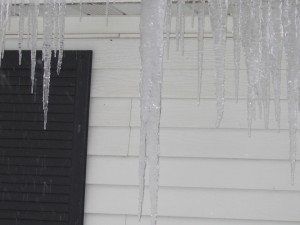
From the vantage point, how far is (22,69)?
4.27 metres

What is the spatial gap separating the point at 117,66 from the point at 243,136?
885 mm

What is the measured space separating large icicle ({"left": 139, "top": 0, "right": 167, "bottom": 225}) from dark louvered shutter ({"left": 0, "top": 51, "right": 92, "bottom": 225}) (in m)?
1.52

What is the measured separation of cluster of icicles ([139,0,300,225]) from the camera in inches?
Answer: 102

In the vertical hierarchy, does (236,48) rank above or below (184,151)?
above

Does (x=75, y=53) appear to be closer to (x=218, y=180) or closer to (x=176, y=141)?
(x=176, y=141)

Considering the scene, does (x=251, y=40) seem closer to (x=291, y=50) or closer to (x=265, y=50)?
(x=265, y=50)

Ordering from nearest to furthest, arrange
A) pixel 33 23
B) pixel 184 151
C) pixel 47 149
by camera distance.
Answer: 1. pixel 33 23
2. pixel 184 151
3. pixel 47 149

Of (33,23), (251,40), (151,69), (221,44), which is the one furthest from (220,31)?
(33,23)

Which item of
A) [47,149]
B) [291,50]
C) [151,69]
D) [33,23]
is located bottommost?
[47,149]

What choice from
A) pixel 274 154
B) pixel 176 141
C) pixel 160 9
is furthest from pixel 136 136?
pixel 160 9

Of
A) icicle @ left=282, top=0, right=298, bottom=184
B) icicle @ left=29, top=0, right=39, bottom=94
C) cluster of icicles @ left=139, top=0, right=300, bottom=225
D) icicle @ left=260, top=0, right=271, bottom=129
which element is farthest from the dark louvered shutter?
icicle @ left=282, top=0, right=298, bottom=184

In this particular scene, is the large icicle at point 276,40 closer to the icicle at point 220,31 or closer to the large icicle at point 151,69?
→ the icicle at point 220,31

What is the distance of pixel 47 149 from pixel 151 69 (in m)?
1.73

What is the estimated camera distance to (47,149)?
4160mm
